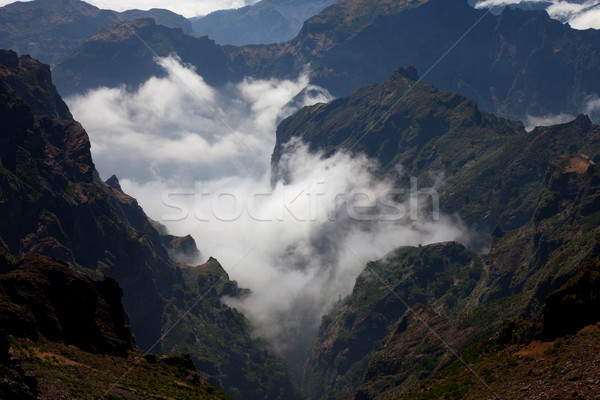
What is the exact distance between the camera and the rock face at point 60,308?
97.6m

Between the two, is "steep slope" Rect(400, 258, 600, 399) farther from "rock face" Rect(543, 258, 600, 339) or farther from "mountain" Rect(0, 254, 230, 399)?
"mountain" Rect(0, 254, 230, 399)

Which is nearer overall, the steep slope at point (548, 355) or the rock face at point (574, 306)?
the steep slope at point (548, 355)

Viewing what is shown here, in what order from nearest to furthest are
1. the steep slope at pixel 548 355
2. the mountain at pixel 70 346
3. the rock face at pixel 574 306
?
the steep slope at pixel 548 355 → the mountain at pixel 70 346 → the rock face at pixel 574 306

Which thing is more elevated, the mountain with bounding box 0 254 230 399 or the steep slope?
the mountain with bounding box 0 254 230 399

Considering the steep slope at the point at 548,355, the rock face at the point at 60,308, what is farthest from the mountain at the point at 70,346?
the steep slope at the point at 548,355

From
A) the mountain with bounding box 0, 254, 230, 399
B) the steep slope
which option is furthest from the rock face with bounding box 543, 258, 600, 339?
the mountain with bounding box 0, 254, 230, 399

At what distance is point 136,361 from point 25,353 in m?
31.6

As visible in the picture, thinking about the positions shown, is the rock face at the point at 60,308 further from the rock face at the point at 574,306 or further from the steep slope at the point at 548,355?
the rock face at the point at 574,306

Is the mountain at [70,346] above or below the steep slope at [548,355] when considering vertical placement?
above

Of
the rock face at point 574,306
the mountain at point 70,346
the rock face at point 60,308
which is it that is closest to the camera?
the mountain at point 70,346

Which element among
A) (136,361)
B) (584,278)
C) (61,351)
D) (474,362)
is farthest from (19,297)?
(584,278)

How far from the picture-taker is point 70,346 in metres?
104

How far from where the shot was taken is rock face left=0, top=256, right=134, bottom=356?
320 feet

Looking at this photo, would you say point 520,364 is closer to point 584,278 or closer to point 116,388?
point 584,278
